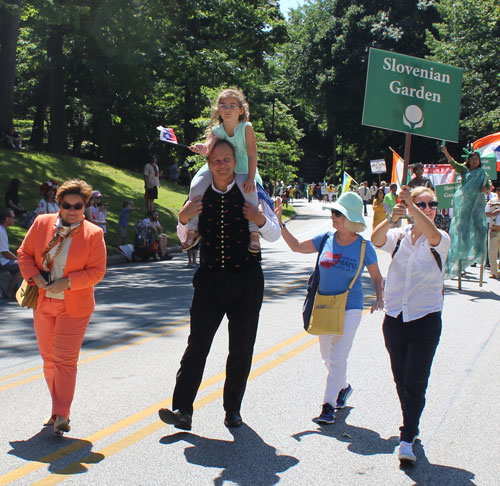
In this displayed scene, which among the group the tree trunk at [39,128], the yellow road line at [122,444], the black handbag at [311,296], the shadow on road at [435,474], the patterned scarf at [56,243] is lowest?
the yellow road line at [122,444]

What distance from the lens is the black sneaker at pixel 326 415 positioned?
5488mm

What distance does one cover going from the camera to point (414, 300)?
492 centimetres

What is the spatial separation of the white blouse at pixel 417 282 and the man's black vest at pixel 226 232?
0.99 m

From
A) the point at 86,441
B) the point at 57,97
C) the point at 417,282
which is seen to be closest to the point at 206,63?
the point at 57,97

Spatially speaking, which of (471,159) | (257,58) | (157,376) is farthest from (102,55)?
(157,376)

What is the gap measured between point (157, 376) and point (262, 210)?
240 cm

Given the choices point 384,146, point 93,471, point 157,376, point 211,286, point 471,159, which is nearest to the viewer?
point 93,471

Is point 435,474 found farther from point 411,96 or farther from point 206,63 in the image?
point 206,63

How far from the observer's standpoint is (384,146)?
6203cm

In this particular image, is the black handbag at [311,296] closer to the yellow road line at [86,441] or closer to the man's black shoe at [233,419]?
the man's black shoe at [233,419]

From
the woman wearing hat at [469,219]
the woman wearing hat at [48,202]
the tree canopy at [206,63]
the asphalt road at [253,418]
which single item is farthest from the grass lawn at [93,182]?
the asphalt road at [253,418]

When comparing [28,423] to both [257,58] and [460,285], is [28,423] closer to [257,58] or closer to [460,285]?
[460,285]

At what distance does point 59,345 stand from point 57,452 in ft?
2.31

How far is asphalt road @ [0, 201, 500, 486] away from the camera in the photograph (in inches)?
177
